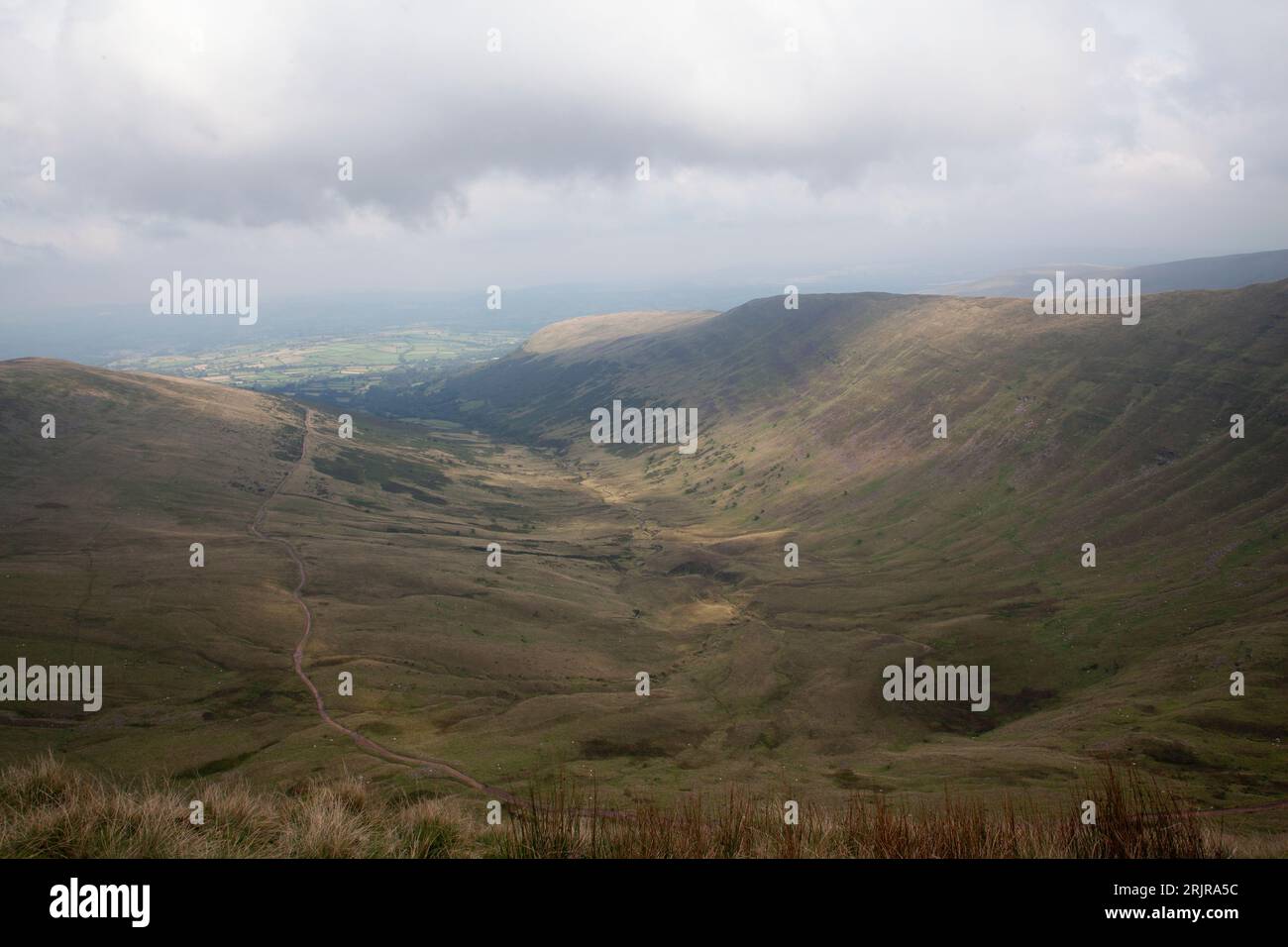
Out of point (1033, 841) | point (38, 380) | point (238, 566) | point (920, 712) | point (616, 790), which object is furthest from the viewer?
point (38, 380)

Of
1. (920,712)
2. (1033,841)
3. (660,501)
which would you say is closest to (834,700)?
(920,712)

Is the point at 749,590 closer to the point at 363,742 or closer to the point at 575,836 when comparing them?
the point at 363,742

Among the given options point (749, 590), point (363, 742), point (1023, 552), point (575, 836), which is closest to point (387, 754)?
point (363, 742)

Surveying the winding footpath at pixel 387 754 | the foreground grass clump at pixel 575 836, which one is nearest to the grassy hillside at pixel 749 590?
the winding footpath at pixel 387 754

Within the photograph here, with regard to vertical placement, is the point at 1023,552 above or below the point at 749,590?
above

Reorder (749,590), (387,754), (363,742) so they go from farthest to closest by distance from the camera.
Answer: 1. (749,590)
2. (363,742)
3. (387,754)

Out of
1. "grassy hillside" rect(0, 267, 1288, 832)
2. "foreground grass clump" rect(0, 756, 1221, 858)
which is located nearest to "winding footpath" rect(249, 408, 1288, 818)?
"grassy hillside" rect(0, 267, 1288, 832)

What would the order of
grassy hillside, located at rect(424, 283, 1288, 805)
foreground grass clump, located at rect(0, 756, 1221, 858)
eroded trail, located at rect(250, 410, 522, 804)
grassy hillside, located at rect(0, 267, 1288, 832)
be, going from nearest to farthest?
foreground grass clump, located at rect(0, 756, 1221, 858) < eroded trail, located at rect(250, 410, 522, 804) < grassy hillside, located at rect(0, 267, 1288, 832) < grassy hillside, located at rect(424, 283, 1288, 805)

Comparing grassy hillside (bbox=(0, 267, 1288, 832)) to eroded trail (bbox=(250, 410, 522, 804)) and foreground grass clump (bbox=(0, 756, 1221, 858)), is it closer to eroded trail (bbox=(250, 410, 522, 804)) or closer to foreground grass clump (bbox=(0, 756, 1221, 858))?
eroded trail (bbox=(250, 410, 522, 804))
